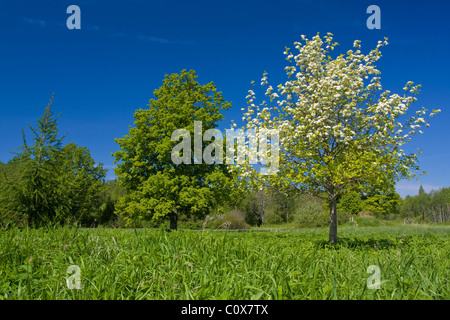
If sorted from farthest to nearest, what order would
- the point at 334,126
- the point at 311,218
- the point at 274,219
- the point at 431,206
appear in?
the point at 431,206
the point at 274,219
the point at 311,218
the point at 334,126

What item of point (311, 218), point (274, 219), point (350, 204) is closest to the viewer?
point (311, 218)

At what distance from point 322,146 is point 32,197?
11.6 meters

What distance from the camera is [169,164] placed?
2378 centimetres

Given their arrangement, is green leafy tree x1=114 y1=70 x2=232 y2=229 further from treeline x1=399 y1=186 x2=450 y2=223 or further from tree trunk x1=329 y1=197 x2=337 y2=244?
treeline x1=399 y1=186 x2=450 y2=223

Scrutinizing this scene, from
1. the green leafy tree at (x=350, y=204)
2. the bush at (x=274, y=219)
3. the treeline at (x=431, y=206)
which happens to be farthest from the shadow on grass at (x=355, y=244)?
the treeline at (x=431, y=206)

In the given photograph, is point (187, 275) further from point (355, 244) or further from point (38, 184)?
point (38, 184)

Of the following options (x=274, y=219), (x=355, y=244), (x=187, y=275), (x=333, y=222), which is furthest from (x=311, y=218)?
(x=187, y=275)

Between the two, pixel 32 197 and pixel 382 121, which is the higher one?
pixel 382 121

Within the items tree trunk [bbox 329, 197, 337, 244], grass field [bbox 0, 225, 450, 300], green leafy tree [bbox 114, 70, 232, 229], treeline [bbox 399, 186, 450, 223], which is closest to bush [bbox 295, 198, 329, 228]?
green leafy tree [bbox 114, 70, 232, 229]

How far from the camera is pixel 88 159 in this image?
4122cm

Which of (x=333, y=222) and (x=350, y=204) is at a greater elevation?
(x=333, y=222)

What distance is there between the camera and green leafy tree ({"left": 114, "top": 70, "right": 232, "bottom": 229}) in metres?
22.2
